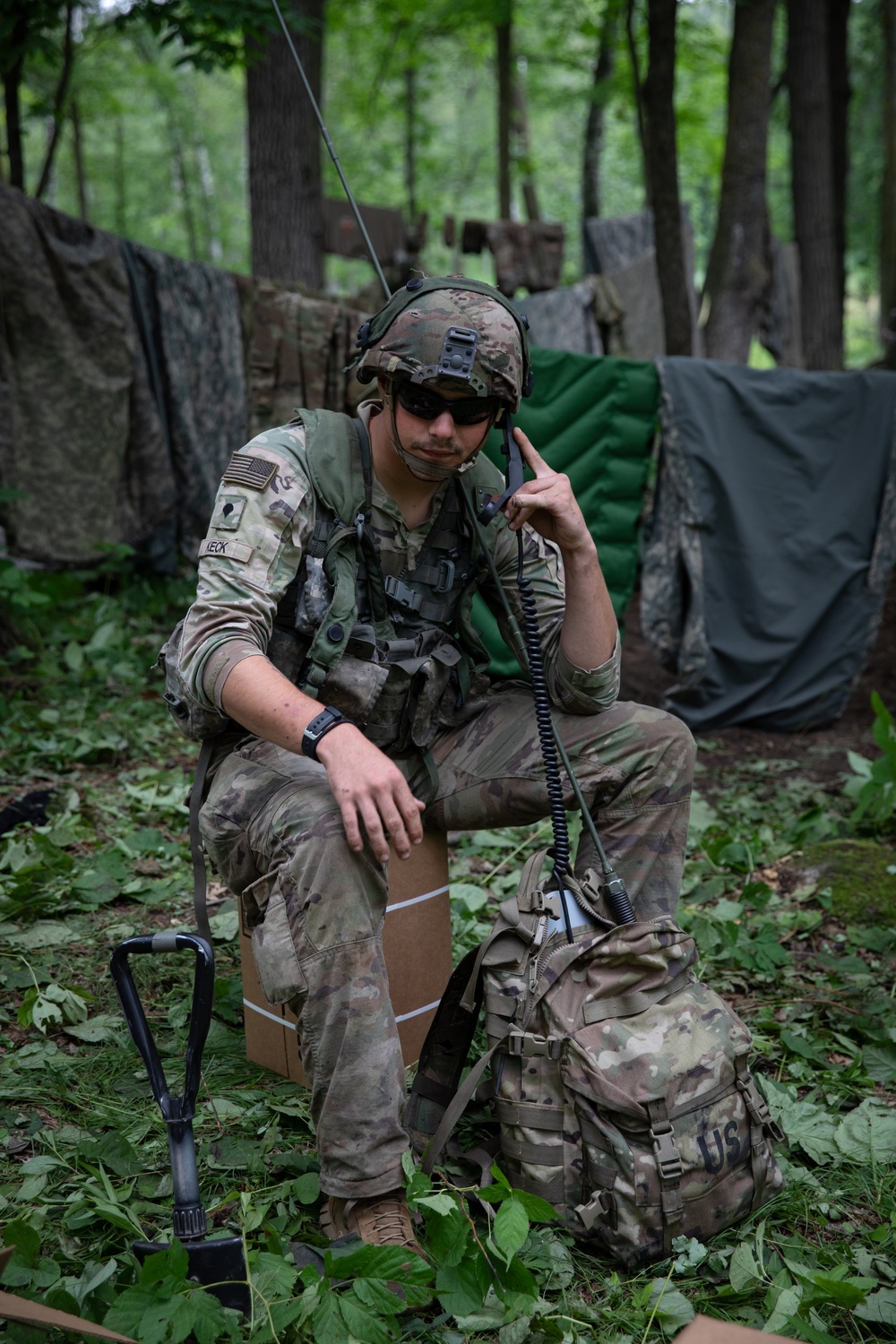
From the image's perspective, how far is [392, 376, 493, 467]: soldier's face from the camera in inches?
101

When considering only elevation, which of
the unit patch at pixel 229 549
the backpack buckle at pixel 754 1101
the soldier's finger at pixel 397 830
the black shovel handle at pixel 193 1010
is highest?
the unit patch at pixel 229 549

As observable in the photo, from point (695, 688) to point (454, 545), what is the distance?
3116mm

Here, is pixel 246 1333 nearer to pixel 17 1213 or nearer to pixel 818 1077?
pixel 17 1213

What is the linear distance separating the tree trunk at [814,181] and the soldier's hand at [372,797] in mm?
8714

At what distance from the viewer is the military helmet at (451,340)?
2514mm

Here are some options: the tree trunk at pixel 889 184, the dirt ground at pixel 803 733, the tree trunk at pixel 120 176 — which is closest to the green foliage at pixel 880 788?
the dirt ground at pixel 803 733

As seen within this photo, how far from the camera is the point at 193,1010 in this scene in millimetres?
1937

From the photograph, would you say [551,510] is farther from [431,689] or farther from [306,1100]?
[306,1100]

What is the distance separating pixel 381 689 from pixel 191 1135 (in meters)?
1.08

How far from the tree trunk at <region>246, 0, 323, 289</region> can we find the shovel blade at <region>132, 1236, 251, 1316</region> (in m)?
6.75

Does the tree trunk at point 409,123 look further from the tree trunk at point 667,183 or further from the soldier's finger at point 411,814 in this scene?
→ the soldier's finger at point 411,814

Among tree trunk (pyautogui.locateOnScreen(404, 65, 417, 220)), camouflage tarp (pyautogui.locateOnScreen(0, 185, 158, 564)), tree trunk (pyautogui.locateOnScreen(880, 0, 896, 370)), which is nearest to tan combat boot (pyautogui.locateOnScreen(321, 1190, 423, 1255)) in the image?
camouflage tarp (pyautogui.locateOnScreen(0, 185, 158, 564))

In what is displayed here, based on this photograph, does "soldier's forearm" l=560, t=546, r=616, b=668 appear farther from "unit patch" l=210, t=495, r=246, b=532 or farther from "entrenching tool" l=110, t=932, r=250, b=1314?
"entrenching tool" l=110, t=932, r=250, b=1314

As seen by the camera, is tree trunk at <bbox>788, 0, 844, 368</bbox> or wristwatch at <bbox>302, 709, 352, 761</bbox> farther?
tree trunk at <bbox>788, 0, 844, 368</bbox>
